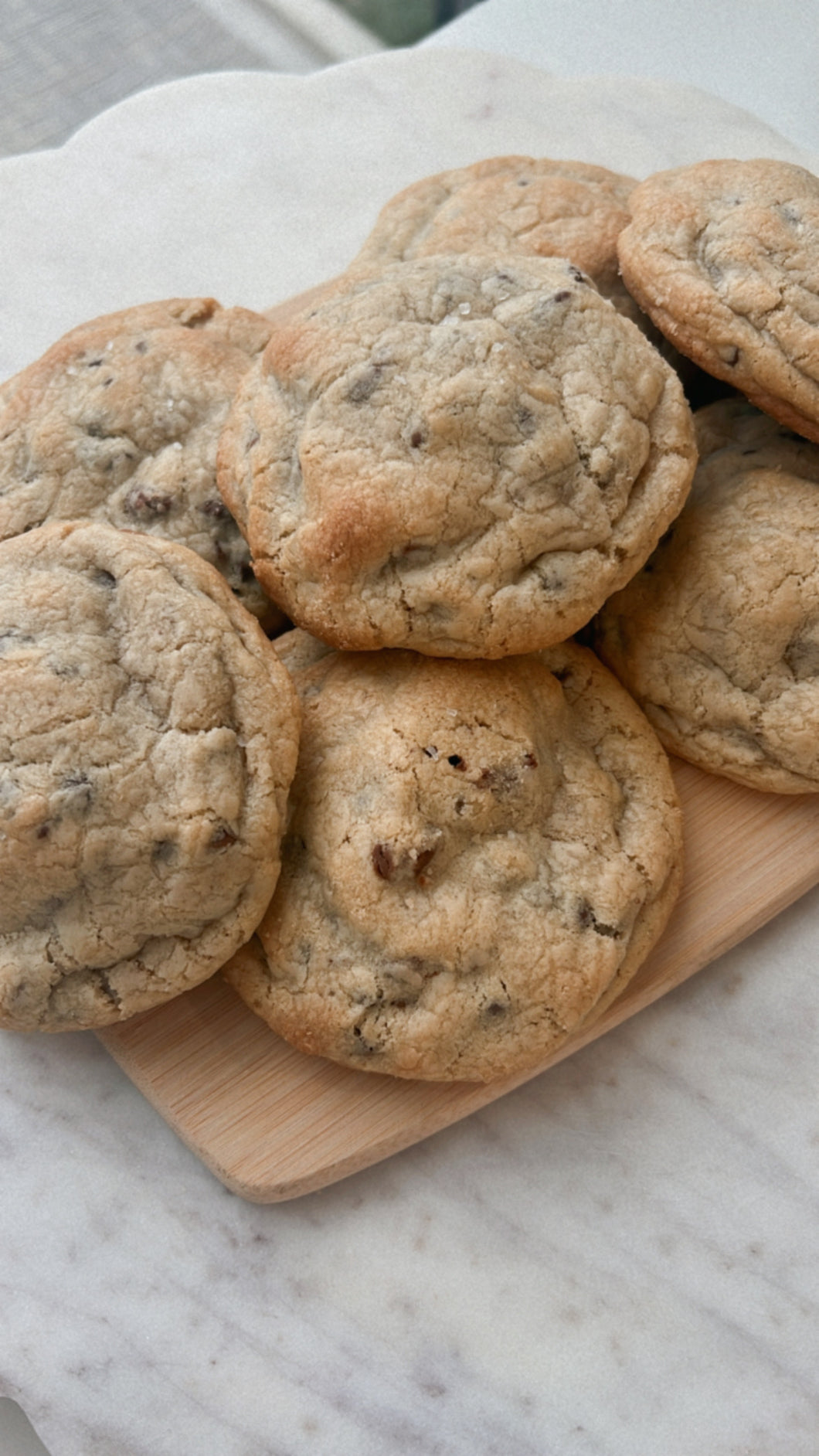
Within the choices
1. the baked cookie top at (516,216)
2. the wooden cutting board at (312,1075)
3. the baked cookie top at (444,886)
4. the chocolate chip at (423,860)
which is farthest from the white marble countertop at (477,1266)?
the baked cookie top at (516,216)

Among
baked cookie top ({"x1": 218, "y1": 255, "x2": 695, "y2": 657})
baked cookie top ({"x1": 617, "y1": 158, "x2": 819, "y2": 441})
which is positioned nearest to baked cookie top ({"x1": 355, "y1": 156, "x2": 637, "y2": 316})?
baked cookie top ({"x1": 617, "y1": 158, "x2": 819, "y2": 441})

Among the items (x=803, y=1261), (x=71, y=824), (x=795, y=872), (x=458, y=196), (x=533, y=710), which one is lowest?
(x=803, y=1261)

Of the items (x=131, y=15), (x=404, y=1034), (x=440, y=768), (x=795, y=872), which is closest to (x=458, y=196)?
(x=440, y=768)

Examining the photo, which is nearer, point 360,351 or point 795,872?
point 360,351

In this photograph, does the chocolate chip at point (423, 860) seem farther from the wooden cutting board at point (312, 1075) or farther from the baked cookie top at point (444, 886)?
the wooden cutting board at point (312, 1075)

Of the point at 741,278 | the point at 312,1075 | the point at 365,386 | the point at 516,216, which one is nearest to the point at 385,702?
the point at 365,386

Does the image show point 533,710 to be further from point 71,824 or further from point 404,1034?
point 71,824
